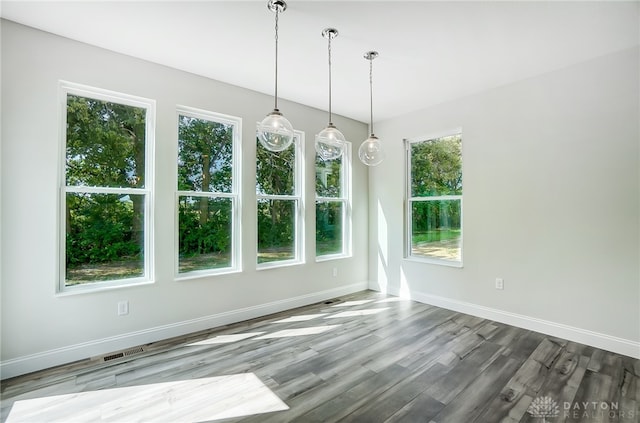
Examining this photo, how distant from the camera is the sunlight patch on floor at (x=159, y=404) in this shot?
200cm

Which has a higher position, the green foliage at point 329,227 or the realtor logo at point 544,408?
the green foliage at point 329,227

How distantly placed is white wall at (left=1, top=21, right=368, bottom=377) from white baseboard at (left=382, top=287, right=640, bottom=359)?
2.40 metres

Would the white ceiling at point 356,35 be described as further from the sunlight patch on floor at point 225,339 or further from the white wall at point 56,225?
the sunlight patch on floor at point 225,339

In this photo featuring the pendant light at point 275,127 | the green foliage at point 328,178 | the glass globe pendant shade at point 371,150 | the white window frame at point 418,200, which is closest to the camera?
the pendant light at point 275,127

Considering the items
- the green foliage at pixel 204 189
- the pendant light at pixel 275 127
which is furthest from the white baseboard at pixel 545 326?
the pendant light at pixel 275 127

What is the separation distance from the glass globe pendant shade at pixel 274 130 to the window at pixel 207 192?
5.18ft

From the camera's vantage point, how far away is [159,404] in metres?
2.13

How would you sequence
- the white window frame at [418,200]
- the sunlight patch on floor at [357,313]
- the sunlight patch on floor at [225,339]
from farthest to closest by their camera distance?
1. the white window frame at [418,200]
2. the sunlight patch on floor at [357,313]
3. the sunlight patch on floor at [225,339]

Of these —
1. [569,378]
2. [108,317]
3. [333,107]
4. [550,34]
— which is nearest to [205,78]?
[333,107]

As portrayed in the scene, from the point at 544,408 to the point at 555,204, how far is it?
2101 mm

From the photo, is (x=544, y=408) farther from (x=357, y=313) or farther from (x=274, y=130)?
(x=274, y=130)

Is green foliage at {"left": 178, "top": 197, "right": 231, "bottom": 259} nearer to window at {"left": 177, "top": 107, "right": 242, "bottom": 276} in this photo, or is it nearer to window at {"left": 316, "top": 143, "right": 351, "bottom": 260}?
window at {"left": 177, "top": 107, "right": 242, "bottom": 276}

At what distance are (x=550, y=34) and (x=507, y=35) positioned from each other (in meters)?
0.36

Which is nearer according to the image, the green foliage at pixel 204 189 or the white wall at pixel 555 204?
the white wall at pixel 555 204
